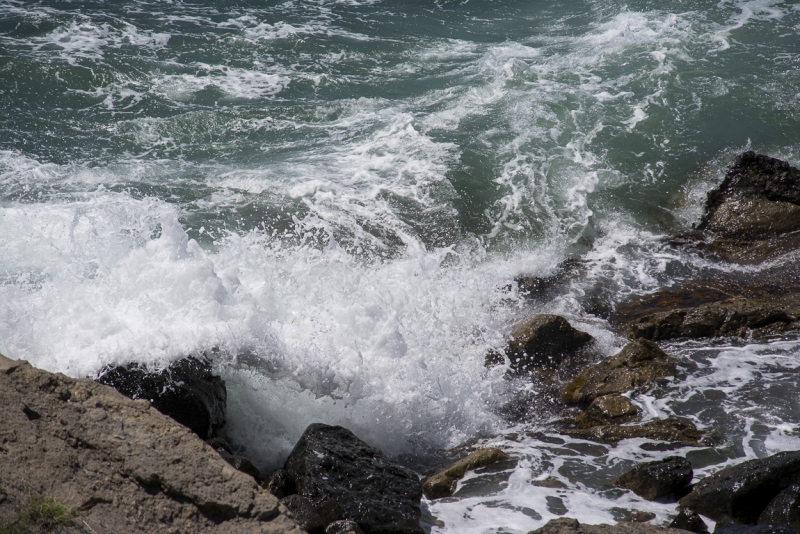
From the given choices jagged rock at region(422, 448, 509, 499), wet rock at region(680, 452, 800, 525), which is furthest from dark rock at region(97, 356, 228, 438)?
wet rock at region(680, 452, 800, 525)

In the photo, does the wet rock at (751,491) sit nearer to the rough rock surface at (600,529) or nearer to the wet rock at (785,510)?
the wet rock at (785,510)

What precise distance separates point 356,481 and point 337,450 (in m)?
0.30

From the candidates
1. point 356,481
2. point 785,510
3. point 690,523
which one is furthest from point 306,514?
point 785,510

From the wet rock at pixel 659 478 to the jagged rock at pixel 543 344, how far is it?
83.0 inches

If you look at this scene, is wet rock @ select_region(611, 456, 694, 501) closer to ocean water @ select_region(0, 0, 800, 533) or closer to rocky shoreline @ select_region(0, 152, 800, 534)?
rocky shoreline @ select_region(0, 152, 800, 534)

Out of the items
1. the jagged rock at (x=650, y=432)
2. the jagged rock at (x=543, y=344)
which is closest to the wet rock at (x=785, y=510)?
the jagged rock at (x=650, y=432)

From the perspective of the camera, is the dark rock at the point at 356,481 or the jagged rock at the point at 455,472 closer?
the dark rock at the point at 356,481

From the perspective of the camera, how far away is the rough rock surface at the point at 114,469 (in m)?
3.14

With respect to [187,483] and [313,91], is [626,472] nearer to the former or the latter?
[187,483]

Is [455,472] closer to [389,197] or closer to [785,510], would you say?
[785,510]

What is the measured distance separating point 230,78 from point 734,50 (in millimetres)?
11468

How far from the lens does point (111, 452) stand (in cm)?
335

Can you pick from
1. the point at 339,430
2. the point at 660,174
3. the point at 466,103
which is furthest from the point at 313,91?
the point at 339,430

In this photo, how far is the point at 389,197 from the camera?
32.0 ft
